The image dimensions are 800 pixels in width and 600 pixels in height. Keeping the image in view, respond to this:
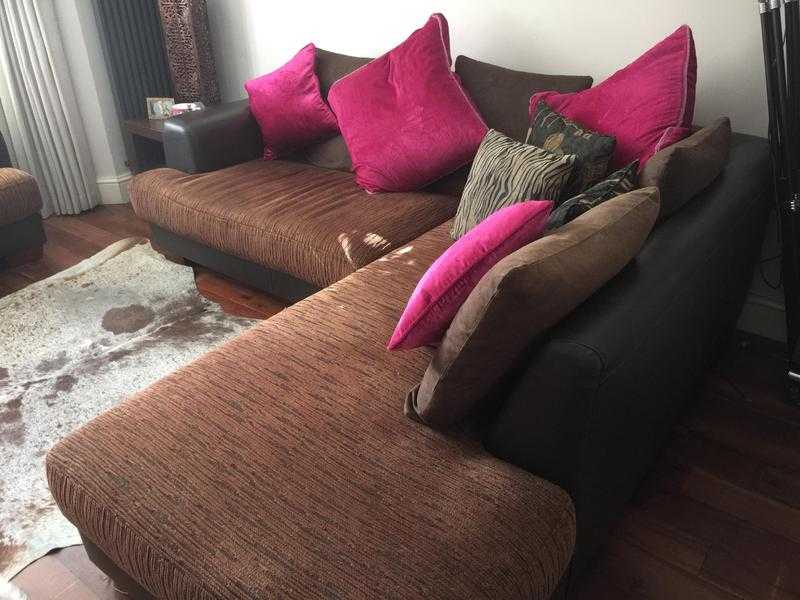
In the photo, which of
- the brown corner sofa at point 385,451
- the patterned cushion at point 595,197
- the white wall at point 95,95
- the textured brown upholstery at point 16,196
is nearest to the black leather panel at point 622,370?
the brown corner sofa at point 385,451

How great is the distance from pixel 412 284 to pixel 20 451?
1.21m

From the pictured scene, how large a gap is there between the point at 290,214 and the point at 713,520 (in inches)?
62.1

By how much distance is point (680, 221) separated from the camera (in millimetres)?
1436

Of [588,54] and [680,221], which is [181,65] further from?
[680,221]

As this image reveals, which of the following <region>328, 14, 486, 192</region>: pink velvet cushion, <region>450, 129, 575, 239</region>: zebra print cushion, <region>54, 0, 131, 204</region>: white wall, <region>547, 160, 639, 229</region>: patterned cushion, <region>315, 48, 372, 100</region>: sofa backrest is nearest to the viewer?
<region>547, 160, 639, 229</region>: patterned cushion

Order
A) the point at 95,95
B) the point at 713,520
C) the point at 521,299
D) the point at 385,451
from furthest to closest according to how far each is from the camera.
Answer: the point at 95,95, the point at 713,520, the point at 385,451, the point at 521,299

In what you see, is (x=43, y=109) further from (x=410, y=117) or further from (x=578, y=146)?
(x=578, y=146)

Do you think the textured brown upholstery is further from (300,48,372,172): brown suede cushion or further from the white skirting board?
(300,48,372,172): brown suede cushion

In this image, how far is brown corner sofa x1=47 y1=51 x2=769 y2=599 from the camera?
101cm

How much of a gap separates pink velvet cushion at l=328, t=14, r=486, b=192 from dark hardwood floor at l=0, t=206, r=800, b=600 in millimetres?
1157

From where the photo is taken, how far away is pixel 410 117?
2387mm

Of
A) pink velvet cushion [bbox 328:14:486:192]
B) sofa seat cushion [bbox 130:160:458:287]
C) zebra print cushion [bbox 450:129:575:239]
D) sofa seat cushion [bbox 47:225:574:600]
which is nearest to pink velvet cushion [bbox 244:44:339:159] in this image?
sofa seat cushion [bbox 130:160:458:287]

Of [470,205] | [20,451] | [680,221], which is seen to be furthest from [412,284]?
[20,451]

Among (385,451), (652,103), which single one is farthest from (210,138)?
(385,451)
